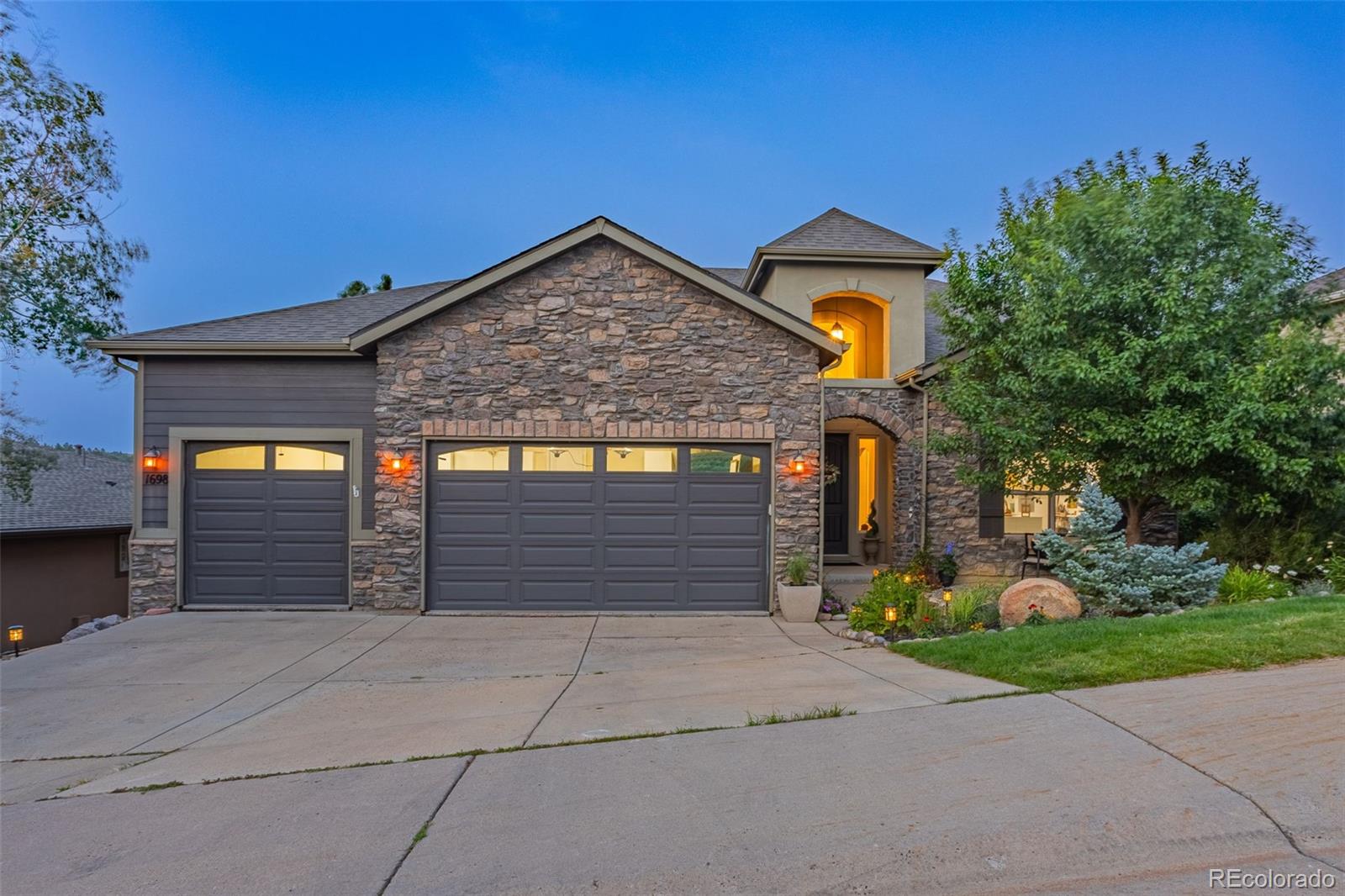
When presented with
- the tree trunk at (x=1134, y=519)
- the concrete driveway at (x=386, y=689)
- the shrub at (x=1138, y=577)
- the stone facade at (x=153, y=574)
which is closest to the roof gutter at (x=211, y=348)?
the stone facade at (x=153, y=574)

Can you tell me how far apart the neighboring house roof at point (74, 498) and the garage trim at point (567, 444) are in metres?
7.33

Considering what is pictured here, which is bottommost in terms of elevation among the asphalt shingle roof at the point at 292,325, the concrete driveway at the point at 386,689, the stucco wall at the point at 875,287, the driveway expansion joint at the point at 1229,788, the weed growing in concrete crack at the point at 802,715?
the concrete driveway at the point at 386,689

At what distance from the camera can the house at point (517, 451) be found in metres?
10.1

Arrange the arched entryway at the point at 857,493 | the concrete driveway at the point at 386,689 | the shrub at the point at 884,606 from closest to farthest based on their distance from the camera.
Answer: the concrete driveway at the point at 386,689, the shrub at the point at 884,606, the arched entryway at the point at 857,493

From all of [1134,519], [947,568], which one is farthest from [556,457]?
[1134,519]

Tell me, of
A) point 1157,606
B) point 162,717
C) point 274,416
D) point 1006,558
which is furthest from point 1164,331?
point 274,416

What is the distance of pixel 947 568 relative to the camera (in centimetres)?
1212

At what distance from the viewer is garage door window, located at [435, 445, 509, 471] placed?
10.3 metres

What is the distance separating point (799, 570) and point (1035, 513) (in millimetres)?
5738

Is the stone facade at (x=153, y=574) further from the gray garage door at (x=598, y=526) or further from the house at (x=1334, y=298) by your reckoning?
the house at (x=1334, y=298)

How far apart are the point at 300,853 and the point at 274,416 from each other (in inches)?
350

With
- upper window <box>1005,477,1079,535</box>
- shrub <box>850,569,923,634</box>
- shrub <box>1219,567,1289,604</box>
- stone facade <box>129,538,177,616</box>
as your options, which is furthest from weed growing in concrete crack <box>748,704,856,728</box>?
stone facade <box>129,538,177,616</box>

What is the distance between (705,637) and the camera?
873 centimetres

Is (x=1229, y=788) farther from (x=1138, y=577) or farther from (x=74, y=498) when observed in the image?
(x=74, y=498)
